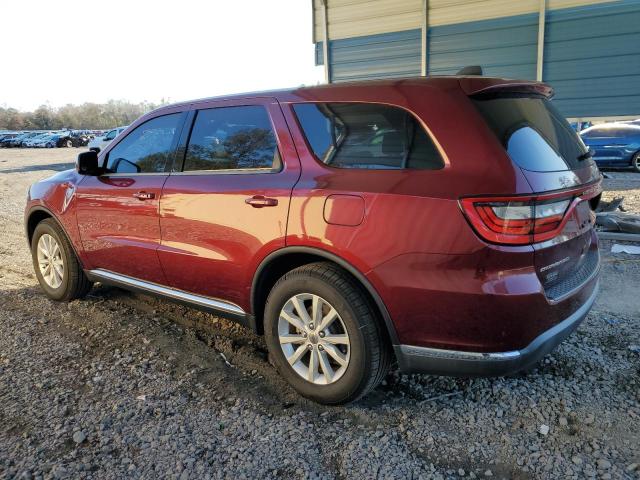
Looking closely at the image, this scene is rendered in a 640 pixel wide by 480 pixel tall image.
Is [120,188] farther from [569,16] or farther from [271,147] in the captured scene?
[569,16]

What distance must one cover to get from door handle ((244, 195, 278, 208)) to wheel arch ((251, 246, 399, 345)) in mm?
267

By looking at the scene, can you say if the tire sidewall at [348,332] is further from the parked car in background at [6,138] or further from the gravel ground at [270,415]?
the parked car in background at [6,138]

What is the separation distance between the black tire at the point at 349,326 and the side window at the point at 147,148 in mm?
1475

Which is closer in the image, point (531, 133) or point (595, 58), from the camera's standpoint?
point (531, 133)

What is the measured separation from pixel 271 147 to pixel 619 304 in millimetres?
3140

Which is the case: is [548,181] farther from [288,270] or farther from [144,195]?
[144,195]

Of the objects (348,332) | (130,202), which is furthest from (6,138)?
(348,332)

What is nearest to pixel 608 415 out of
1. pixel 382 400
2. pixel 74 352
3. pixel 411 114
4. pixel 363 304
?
pixel 382 400

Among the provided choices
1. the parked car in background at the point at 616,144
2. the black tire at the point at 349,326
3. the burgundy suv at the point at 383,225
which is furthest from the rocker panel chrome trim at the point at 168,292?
the parked car in background at the point at 616,144

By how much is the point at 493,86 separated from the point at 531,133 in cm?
29

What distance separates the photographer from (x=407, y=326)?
7.98 feet

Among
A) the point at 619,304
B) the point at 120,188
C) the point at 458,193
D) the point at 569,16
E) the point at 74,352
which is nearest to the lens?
the point at 458,193

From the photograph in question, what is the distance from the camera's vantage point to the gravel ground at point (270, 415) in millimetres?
2340

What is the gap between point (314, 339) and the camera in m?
2.79
